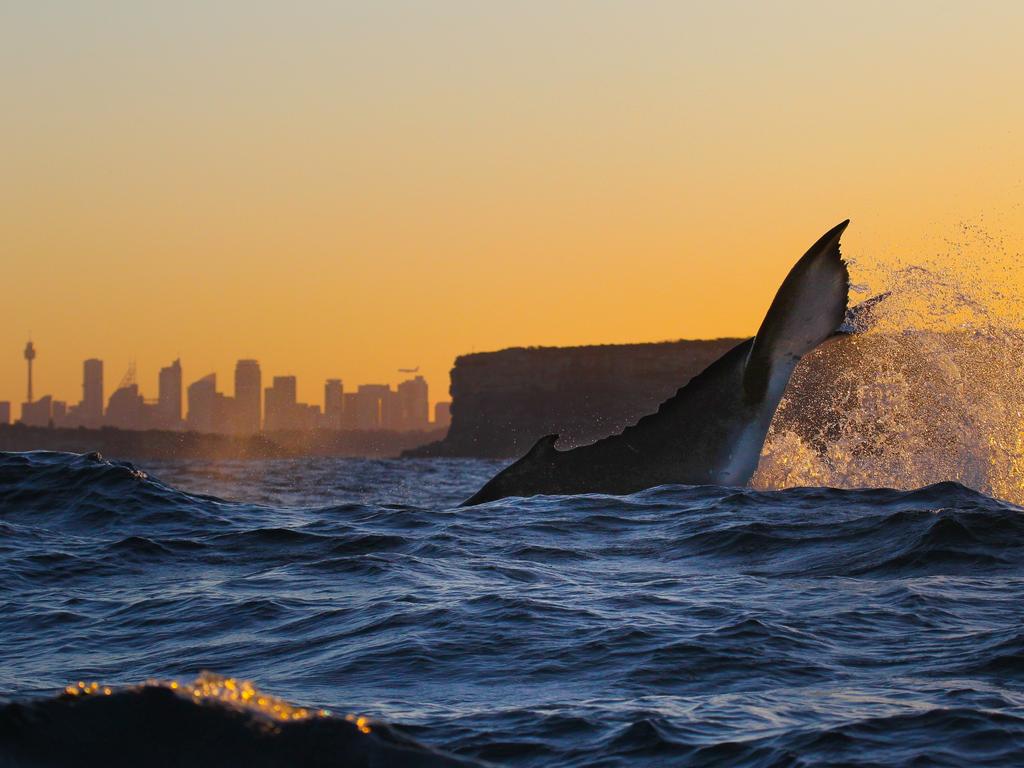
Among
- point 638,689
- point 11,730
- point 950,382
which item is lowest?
point 638,689

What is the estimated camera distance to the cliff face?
519ft

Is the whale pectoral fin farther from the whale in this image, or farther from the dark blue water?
the dark blue water

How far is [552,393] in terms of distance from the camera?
161750 millimetres

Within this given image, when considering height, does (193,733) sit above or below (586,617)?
above

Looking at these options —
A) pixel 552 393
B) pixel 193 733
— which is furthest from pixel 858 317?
pixel 552 393

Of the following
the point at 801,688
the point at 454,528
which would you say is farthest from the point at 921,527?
the point at 801,688

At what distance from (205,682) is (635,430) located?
10.9 metres

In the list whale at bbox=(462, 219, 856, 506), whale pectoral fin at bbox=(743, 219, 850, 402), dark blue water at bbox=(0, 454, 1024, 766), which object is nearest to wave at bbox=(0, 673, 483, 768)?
dark blue water at bbox=(0, 454, 1024, 766)

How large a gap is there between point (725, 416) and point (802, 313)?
1297mm

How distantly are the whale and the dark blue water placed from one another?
0.31 m

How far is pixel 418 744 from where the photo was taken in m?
4.29

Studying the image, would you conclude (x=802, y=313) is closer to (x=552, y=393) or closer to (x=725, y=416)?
(x=725, y=416)

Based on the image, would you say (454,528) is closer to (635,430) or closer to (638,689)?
(635,430)

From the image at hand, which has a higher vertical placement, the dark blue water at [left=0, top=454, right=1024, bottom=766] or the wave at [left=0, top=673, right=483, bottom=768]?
the wave at [left=0, top=673, right=483, bottom=768]
